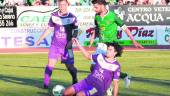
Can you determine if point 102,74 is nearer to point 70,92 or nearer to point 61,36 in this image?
point 70,92

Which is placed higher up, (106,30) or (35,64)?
(106,30)

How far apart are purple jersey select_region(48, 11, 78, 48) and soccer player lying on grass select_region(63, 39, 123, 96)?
4.09 metres

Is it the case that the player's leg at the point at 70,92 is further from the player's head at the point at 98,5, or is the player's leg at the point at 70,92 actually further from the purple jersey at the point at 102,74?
the player's head at the point at 98,5

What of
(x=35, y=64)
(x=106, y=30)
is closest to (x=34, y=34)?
(x=35, y=64)

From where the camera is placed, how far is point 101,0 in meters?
13.0

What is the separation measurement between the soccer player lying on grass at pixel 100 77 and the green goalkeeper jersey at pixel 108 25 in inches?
114

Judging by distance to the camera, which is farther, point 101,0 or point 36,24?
point 36,24

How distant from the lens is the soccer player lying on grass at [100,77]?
34.7 ft

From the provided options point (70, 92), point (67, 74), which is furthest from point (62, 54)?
point (70, 92)

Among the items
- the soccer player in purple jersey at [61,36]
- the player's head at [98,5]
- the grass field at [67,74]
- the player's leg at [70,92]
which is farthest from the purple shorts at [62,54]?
the player's leg at [70,92]

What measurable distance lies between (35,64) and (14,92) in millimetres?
8279

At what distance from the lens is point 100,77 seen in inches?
419

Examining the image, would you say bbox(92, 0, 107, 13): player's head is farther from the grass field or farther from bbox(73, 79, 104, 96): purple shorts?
bbox(73, 79, 104, 96): purple shorts

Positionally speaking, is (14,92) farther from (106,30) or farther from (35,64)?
(35,64)
